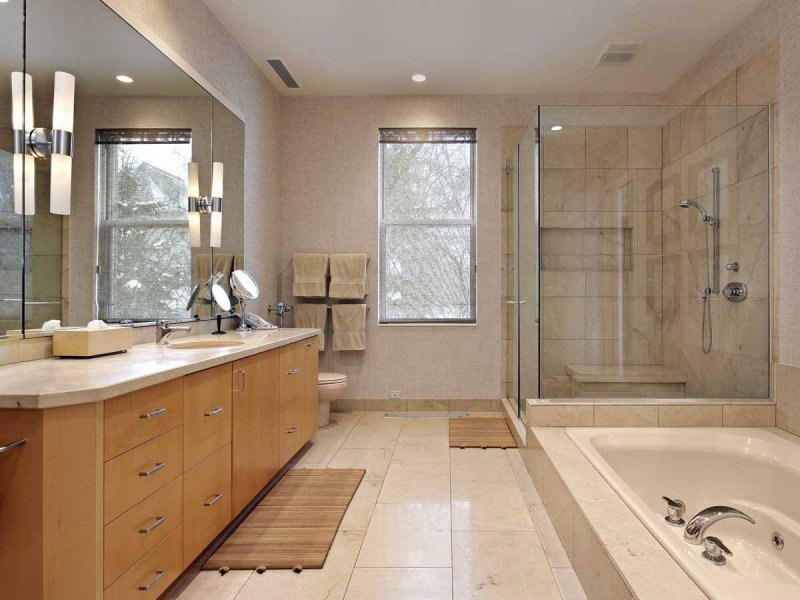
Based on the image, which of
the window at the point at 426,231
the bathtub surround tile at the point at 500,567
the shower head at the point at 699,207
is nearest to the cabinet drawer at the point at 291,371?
the bathtub surround tile at the point at 500,567

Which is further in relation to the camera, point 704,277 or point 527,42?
point 527,42

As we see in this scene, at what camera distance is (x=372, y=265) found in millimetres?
3883

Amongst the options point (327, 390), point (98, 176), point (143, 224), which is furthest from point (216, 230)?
point (327, 390)

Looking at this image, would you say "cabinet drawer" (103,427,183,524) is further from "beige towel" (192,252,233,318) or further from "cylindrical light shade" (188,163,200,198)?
"cylindrical light shade" (188,163,200,198)

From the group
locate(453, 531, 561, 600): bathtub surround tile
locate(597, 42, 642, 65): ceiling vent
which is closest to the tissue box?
locate(453, 531, 561, 600): bathtub surround tile

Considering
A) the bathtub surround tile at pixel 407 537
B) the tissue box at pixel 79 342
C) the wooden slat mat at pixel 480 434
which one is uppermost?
the tissue box at pixel 79 342

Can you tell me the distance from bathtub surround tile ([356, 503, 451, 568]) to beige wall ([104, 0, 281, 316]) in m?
1.87

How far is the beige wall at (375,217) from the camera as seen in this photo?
3854 millimetres

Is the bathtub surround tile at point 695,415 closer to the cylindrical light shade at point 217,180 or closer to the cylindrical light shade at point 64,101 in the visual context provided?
the cylindrical light shade at point 217,180

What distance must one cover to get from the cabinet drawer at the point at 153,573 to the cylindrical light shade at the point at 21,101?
137 cm

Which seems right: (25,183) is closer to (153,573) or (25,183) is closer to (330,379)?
(153,573)

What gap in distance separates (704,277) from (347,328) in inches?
94.6

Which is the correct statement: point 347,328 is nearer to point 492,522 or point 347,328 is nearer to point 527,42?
point 492,522

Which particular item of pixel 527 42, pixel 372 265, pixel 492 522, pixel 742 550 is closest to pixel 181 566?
pixel 492 522
